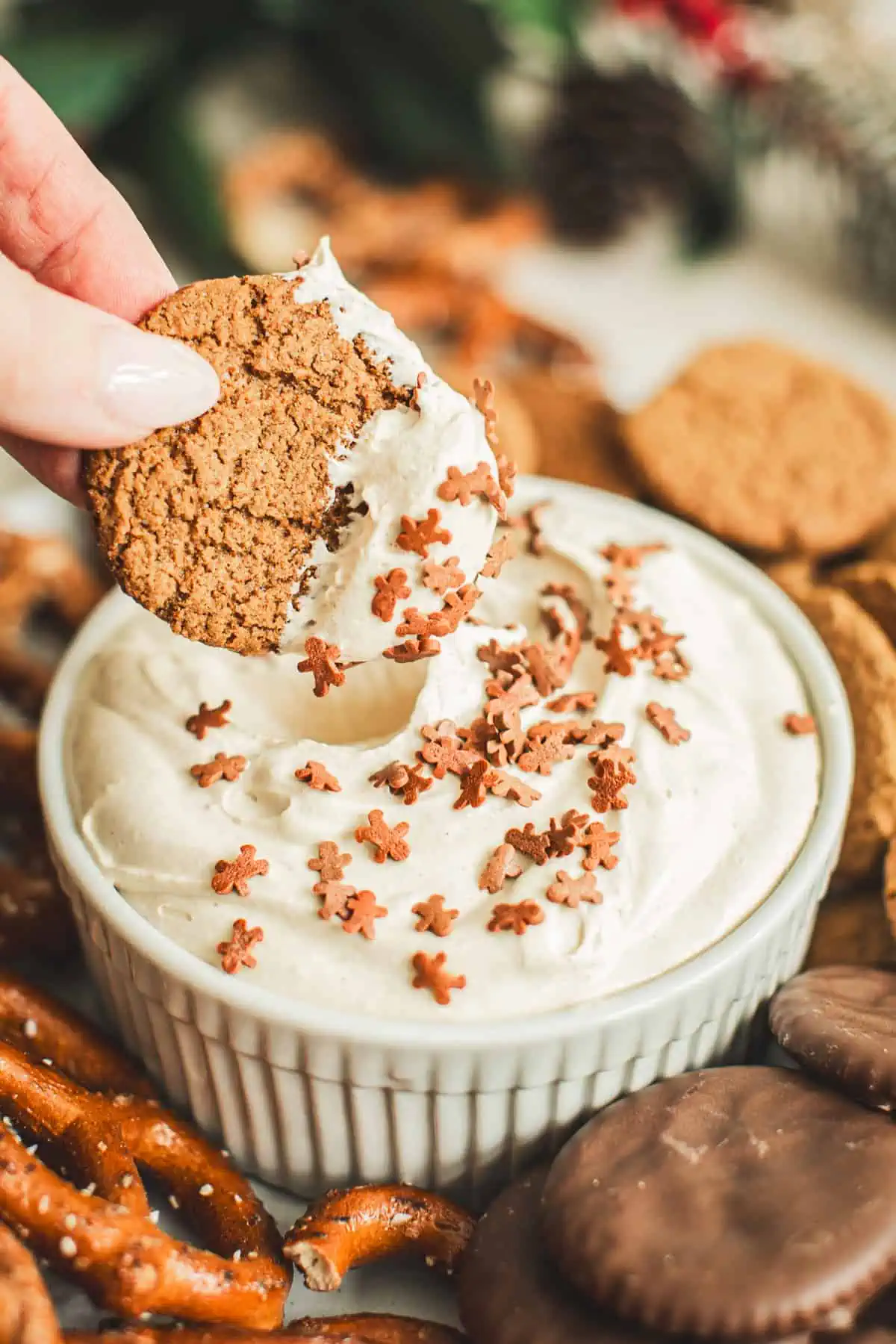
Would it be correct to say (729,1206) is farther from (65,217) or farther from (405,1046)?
(65,217)

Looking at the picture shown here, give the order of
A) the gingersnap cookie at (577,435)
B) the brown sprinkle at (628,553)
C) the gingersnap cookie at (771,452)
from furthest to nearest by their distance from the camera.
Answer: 1. the gingersnap cookie at (577,435)
2. the gingersnap cookie at (771,452)
3. the brown sprinkle at (628,553)

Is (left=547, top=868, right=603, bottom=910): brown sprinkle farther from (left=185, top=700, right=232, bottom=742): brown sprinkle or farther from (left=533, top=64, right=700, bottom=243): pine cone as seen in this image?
(left=533, top=64, right=700, bottom=243): pine cone

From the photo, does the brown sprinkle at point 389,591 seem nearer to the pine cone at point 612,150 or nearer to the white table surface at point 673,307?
the white table surface at point 673,307

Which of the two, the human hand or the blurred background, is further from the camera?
the blurred background

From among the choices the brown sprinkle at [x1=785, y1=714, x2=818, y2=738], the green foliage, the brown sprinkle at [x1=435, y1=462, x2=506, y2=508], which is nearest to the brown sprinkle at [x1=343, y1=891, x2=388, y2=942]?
the brown sprinkle at [x1=435, y1=462, x2=506, y2=508]

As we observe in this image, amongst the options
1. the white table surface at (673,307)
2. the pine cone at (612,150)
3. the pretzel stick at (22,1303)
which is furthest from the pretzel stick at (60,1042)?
the pine cone at (612,150)

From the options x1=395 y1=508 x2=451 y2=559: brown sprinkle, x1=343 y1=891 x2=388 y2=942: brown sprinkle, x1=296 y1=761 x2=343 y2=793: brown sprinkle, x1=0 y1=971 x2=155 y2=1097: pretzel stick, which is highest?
x1=395 y1=508 x2=451 y2=559: brown sprinkle
